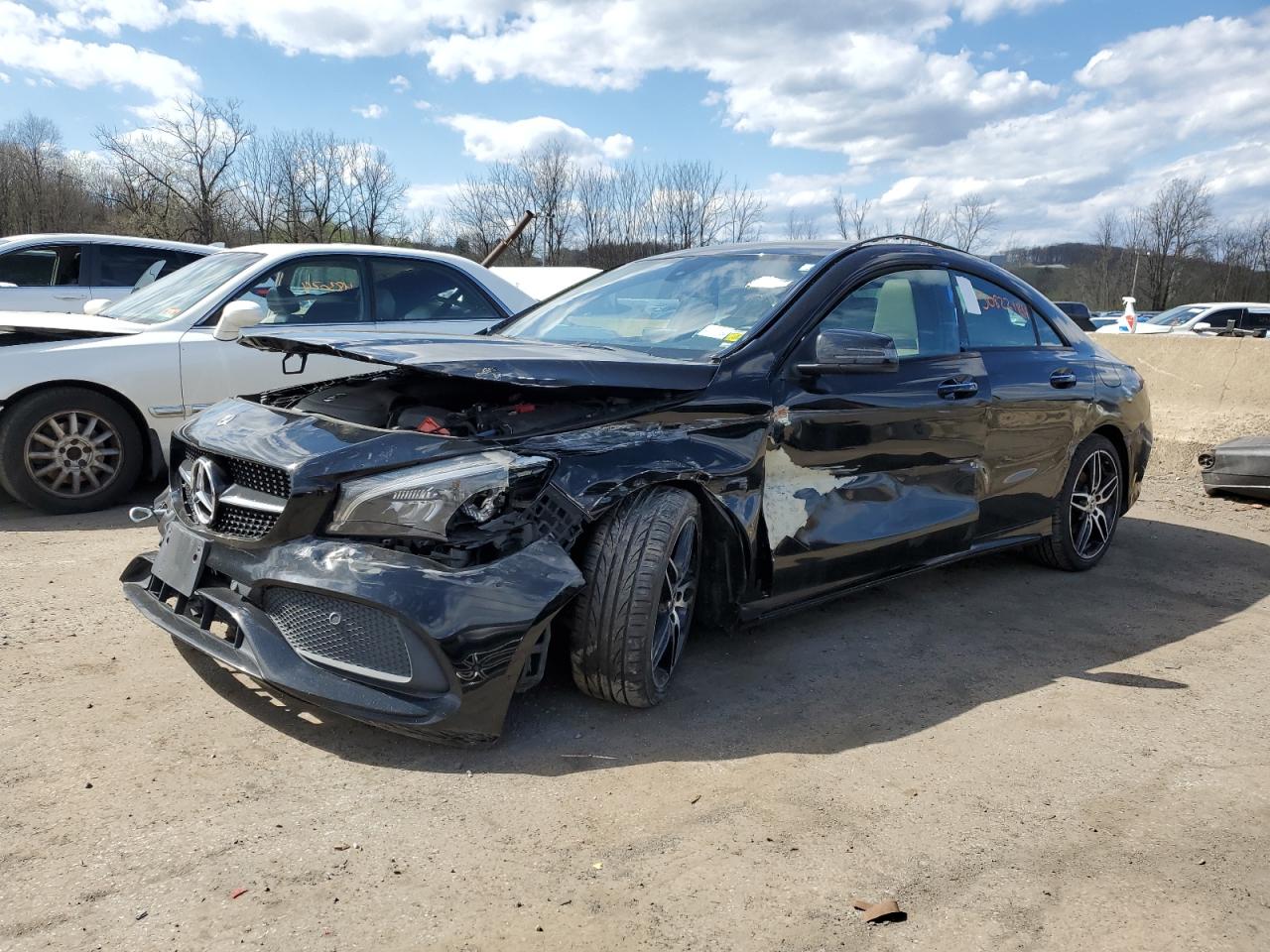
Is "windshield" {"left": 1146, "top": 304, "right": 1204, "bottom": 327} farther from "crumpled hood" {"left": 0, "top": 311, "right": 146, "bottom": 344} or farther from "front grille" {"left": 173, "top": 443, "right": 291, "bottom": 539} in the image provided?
"front grille" {"left": 173, "top": 443, "right": 291, "bottom": 539}

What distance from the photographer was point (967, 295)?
171 inches

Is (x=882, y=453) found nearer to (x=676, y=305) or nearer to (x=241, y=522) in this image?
(x=676, y=305)

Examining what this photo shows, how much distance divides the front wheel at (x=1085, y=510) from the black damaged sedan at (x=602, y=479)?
0.55 meters

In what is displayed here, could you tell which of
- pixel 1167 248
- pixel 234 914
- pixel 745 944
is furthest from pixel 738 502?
pixel 1167 248

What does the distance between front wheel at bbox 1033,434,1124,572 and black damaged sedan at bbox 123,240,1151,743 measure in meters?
0.55

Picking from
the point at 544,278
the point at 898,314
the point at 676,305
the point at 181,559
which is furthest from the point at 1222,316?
the point at 181,559

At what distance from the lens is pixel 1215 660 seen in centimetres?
391

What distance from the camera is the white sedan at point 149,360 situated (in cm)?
525

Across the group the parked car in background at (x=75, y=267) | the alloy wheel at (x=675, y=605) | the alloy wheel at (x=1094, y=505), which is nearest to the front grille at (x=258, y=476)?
the alloy wheel at (x=675, y=605)

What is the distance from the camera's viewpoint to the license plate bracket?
284cm

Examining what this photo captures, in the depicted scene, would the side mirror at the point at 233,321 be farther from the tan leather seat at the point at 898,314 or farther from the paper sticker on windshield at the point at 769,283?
the tan leather seat at the point at 898,314

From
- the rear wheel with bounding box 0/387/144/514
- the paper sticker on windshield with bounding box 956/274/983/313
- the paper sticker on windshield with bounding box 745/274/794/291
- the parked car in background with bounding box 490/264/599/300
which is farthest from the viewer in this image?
the parked car in background with bounding box 490/264/599/300

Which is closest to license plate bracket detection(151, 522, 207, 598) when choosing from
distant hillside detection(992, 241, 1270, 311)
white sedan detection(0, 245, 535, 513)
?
white sedan detection(0, 245, 535, 513)

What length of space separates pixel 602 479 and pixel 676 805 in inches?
37.3
